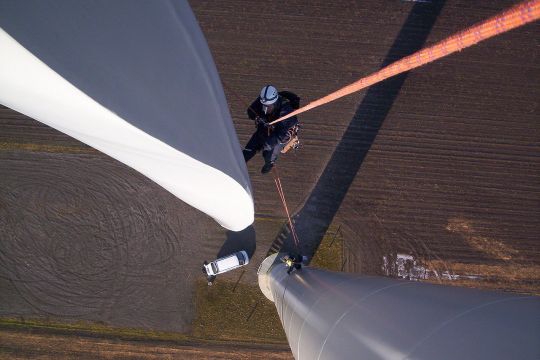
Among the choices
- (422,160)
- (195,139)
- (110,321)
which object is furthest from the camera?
(422,160)

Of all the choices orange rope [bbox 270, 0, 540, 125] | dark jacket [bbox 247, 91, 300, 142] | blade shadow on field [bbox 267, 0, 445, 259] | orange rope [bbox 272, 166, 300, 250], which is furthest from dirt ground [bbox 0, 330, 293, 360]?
orange rope [bbox 270, 0, 540, 125]

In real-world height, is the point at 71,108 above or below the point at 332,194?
above

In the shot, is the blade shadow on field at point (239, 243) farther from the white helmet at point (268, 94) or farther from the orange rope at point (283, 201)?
the white helmet at point (268, 94)

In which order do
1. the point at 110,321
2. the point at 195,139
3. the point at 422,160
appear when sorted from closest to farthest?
the point at 195,139 → the point at 110,321 → the point at 422,160

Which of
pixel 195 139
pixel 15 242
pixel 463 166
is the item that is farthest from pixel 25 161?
pixel 463 166

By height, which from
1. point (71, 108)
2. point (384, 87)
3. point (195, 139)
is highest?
point (71, 108)

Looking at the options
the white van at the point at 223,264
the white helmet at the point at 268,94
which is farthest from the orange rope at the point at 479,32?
the white van at the point at 223,264

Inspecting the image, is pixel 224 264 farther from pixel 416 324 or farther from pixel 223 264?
pixel 416 324

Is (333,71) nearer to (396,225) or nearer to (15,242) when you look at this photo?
(396,225)

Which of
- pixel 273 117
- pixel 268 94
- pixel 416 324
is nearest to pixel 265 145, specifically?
pixel 273 117
